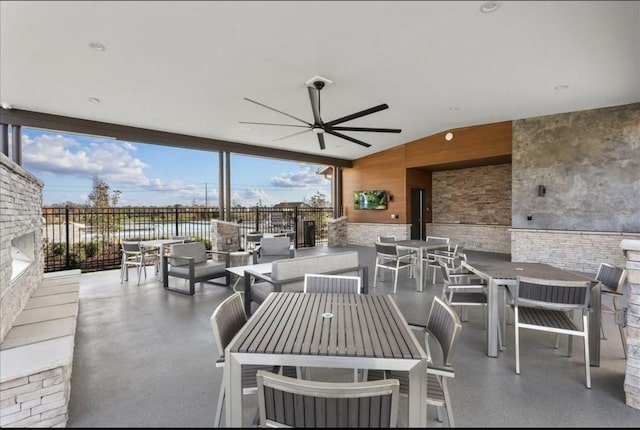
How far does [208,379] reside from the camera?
2.40 m

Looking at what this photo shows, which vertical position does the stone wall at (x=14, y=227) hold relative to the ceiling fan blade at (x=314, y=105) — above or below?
below

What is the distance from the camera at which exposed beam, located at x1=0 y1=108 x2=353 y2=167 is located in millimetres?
5480

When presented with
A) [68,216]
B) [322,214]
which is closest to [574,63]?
[322,214]

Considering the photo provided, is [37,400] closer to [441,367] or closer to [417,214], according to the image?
[441,367]

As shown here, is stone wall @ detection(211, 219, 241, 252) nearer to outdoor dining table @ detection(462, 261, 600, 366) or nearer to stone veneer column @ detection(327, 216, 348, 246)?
stone veneer column @ detection(327, 216, 348, 246)

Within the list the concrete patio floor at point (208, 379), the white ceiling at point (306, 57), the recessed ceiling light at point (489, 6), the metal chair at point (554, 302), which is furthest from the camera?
the white ceiling at point (306, 57)

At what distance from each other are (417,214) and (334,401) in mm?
9603

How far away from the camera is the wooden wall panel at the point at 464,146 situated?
7.44 metres

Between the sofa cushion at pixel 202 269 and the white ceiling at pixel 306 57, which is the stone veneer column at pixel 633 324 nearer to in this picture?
the white ceiling at pixel 306 57

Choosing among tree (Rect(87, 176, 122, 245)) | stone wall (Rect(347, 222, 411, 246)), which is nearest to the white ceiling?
tree (Rect(87, 176, 122, 245))

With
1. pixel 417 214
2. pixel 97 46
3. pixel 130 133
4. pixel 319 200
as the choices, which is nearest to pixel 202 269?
pixel 97 46

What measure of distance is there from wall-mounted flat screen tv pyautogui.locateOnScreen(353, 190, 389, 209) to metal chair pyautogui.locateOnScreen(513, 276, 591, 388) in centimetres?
752

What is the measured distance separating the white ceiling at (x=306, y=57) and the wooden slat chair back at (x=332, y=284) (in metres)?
2.72

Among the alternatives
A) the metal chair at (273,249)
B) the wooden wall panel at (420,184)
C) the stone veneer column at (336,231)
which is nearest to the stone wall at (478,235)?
the wooden wall panel at (420,184)
